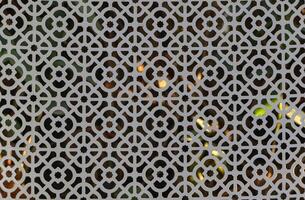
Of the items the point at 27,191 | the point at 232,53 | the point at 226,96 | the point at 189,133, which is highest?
the point at 232,53

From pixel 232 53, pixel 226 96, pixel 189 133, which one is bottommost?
pixel 189 133

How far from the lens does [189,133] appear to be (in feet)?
5.82

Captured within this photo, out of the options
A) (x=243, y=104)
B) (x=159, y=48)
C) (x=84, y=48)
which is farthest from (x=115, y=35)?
(x=243, y=104)

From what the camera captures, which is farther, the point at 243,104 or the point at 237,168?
the point at 237,168

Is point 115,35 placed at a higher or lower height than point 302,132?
higher

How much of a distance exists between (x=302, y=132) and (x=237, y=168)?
27 centimetres

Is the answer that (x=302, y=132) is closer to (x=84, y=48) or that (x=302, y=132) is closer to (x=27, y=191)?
(x=84, y=48)

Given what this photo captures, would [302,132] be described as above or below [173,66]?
below

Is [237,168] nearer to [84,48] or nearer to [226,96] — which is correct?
[226,96]

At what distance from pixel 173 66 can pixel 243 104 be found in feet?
0.87

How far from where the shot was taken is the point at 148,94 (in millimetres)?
1803

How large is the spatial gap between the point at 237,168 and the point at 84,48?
70 cm

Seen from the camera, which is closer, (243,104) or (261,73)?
(243,104)

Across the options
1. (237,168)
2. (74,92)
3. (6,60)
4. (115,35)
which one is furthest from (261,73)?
(6,60)
